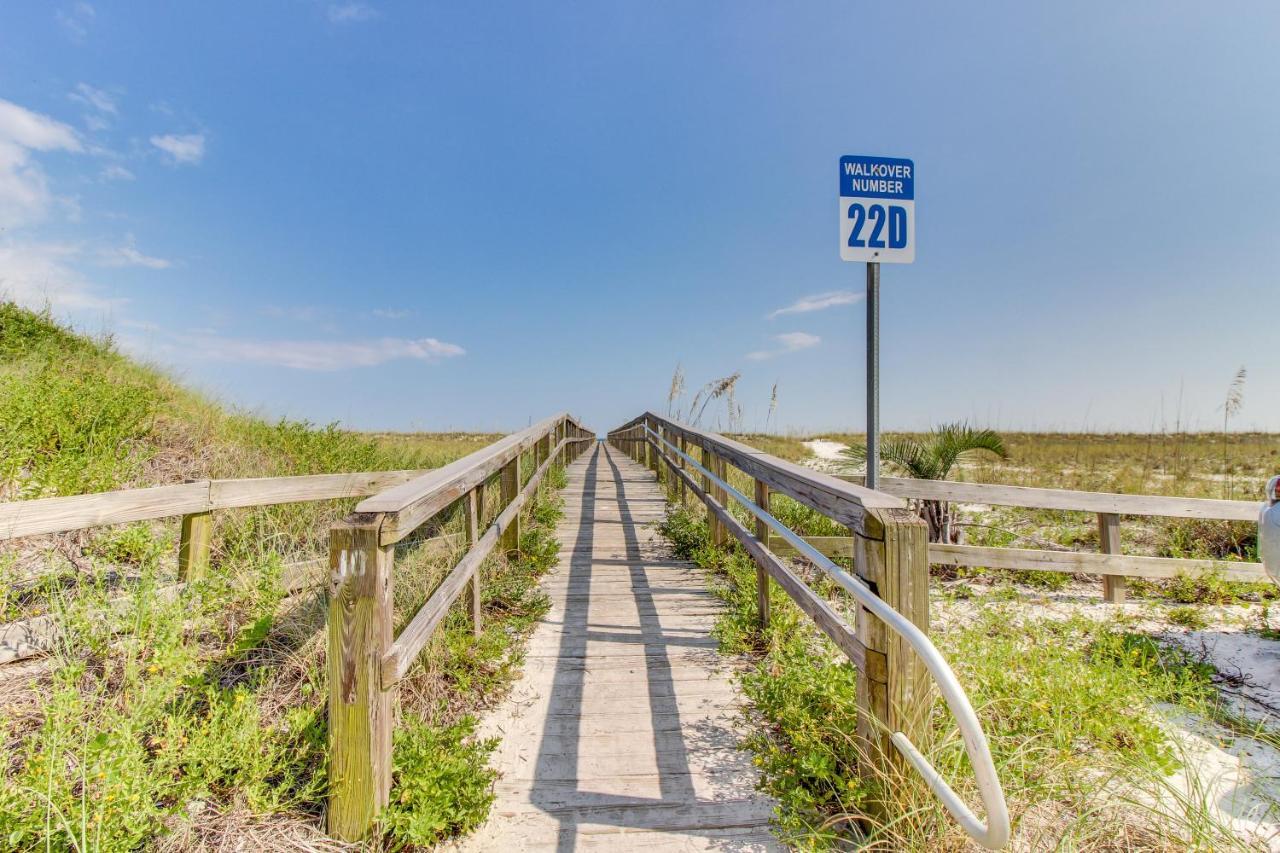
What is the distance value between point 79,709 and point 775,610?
3.20 meters

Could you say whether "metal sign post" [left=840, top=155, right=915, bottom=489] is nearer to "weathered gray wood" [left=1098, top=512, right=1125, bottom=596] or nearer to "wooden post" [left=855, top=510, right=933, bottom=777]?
"wooden post" [left=855, top=510, right=933, bottom=777]

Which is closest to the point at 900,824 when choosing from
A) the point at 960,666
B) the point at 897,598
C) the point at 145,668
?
the point at 897,598

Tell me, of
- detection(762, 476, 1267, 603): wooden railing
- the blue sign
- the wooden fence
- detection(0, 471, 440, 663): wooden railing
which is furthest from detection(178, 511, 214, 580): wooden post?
detection(762, 476, 1267, 603): wooden railing

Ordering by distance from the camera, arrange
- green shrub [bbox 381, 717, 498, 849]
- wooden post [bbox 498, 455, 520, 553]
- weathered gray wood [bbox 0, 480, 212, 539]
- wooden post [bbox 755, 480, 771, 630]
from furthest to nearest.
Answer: wooden post [bbox 498, 455, 520, 553], wooden post [bbox 755, 480, 771, 630], weathered gray wood [bbox 0, 480, 212, 539], green shrub [bbox 381, 717, 498, 849]

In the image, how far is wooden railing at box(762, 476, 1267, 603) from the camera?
4672 mm

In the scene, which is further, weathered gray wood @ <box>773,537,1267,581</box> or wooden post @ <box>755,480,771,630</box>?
weathered gray wood @ <box>773,537,1267,581</box>

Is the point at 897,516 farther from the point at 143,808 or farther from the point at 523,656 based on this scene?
the point at 143,808

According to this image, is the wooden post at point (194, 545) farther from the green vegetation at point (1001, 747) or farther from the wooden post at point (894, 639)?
the wooden post at point (894, 639)

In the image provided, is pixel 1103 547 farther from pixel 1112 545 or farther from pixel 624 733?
pixel 624 733

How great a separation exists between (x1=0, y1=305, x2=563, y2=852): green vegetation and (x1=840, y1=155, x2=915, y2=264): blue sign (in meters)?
3.20

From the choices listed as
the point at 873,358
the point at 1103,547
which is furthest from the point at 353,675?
the point at 1103,547

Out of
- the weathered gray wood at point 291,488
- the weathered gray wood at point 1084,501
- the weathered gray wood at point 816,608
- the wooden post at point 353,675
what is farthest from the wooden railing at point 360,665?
the weathered gray wood at point 1084,501

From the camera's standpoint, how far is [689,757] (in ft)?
7.38

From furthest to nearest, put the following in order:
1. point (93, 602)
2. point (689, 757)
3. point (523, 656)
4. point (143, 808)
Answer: point (523, 656)
point (93, 602)
point (689, 757)
point (143, 808)
